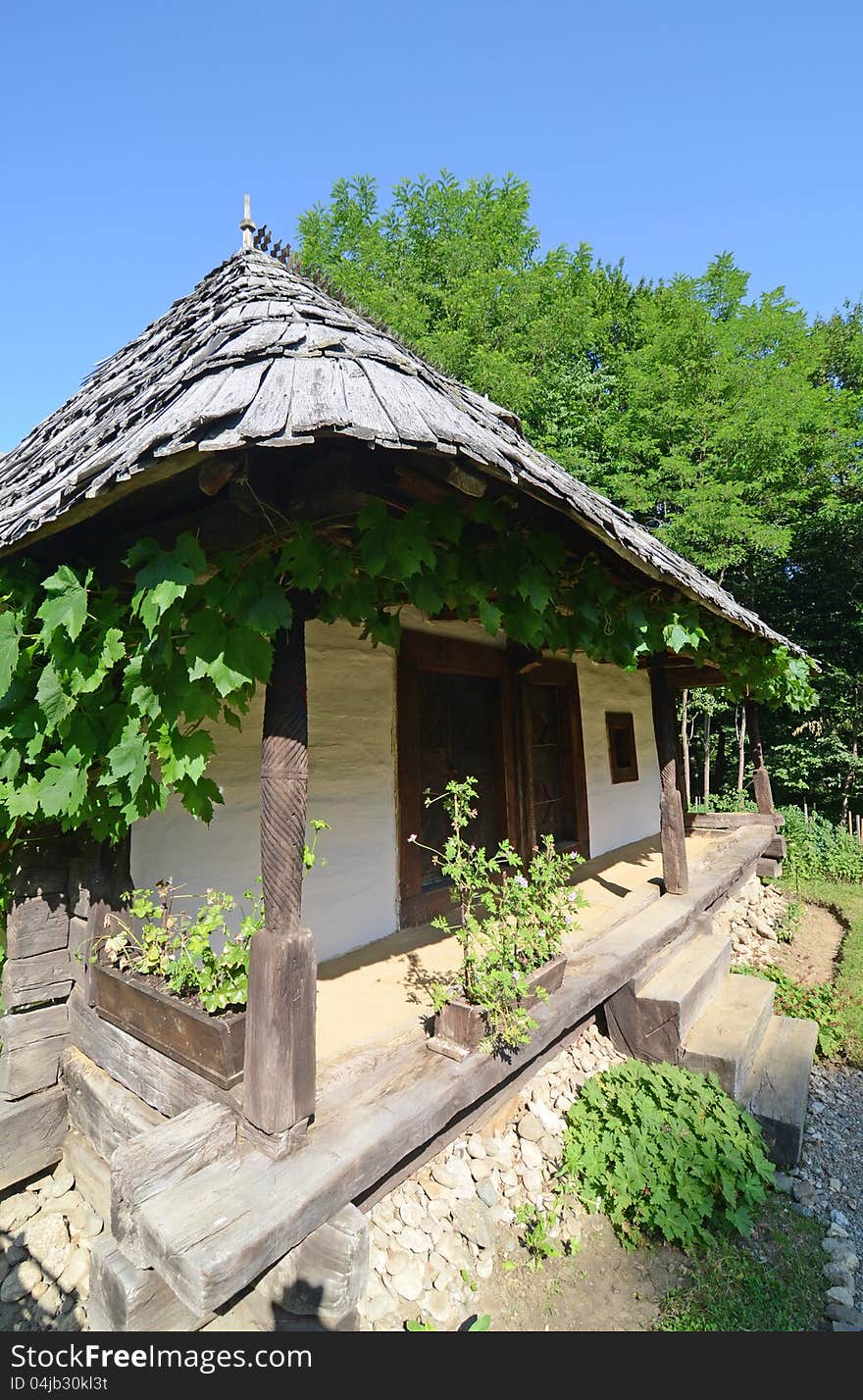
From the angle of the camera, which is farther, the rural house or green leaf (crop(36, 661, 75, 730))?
green leaf (crop(36, 661, 75, 730))

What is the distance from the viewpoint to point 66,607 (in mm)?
1946

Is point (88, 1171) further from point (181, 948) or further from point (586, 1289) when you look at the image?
point (586, 1289)

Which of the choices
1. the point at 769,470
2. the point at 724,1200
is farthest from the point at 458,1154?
the point at 769,470

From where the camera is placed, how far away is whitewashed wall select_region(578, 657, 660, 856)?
259 inches

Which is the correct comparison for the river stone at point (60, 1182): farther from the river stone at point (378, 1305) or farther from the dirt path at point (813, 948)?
the dirt path at point (813, 948)

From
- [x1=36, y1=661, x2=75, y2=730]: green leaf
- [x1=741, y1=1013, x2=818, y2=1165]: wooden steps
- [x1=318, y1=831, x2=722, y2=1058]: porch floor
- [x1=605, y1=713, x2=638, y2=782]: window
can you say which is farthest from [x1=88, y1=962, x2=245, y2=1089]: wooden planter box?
[x1=605, y1=713, x2=638, y2=782]: window

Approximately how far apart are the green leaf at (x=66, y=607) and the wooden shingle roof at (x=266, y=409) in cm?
18

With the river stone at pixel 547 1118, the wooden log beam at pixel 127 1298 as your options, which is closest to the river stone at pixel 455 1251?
the river stone at pixel 547 1118

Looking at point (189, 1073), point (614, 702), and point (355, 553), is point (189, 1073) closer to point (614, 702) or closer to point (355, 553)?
Answer: point (355, 553)

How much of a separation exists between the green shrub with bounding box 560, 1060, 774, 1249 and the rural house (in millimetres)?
295

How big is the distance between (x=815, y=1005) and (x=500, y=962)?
141 inches

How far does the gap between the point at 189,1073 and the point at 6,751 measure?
130cm

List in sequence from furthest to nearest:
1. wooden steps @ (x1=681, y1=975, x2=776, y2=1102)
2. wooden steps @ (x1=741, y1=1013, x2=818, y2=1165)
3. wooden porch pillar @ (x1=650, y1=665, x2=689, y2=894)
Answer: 1. wooden porch pillar @ (x1=650, y1=665, x2=689, y2=894)
2. wooden steps @ (x1=681, y1=975, x2=776, y2=1102)
3. wooden steps @ (x1=741, y1=1013, x2=818, y2=1165)

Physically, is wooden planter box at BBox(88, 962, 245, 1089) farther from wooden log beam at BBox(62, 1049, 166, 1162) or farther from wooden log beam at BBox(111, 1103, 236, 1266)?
wooden log beam at BBox(62, 1049, 166, 1162)
